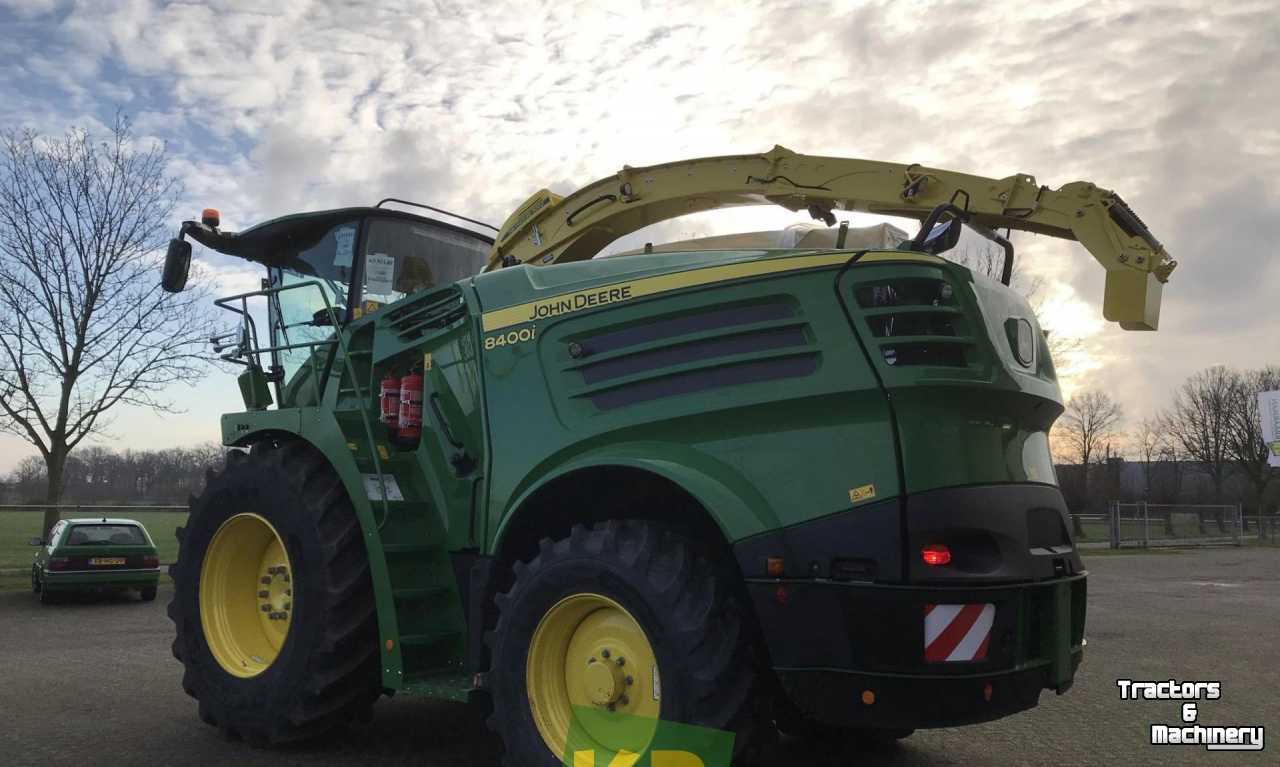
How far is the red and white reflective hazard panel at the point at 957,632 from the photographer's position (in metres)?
3.58

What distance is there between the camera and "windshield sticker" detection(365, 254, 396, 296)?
20.2 ft

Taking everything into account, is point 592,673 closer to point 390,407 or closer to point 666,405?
point 666,405

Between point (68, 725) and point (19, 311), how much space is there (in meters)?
14.3

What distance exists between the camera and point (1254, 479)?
177 feet

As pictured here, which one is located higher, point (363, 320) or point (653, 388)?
point (363, 320)

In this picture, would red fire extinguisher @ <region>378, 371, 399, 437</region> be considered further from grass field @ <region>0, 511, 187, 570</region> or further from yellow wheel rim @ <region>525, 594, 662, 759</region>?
grass field @ <region>0, 511, 187, 570</region>

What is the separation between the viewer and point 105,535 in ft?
50.9

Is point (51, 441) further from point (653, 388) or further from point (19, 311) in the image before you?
point (653, 388)

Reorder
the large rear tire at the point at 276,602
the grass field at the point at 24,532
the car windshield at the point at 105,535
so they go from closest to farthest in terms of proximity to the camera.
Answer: the large rear tire at the point at 276,602 → the car windshield at the point at 105,535 → the grass field at the point at 24,532

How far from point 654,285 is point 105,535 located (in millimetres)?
14304

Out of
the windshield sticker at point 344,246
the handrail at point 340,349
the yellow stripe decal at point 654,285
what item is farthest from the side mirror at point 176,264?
the yellow stripe decal at point 654,285

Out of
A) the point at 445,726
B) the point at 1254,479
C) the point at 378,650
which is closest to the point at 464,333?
the point at 378,650

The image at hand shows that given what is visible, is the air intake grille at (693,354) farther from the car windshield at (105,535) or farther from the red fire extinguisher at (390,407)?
the car windshield at (105,535)

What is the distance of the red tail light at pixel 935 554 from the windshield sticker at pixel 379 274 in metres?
3.85
